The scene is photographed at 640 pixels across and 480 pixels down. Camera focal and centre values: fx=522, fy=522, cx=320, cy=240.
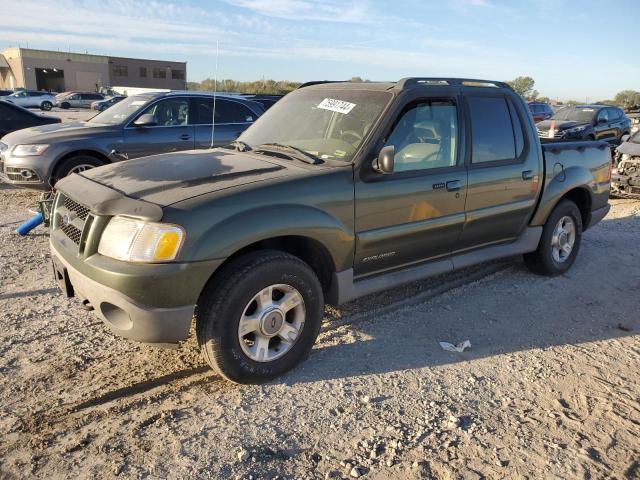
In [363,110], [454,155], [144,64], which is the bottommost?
[144,64]

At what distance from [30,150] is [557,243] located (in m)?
6.90

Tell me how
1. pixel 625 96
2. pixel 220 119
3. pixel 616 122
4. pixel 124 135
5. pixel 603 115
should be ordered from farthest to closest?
pixel 625 96 < pixel 616 122 < pixel 603 115 < pixel 220 119 < pixel 124 135

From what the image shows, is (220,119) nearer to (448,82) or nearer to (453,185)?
(448,82)

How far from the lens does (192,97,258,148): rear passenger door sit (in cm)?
841

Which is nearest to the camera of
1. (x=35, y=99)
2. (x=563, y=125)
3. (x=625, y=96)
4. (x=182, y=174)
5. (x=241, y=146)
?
(x=182, y=174)

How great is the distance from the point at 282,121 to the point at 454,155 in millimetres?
1444

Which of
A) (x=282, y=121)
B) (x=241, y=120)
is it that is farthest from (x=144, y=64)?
(x=282, y=121)

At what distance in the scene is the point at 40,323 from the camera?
3992 millimetres

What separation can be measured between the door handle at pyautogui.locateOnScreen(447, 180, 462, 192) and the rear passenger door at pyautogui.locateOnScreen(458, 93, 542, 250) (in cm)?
15

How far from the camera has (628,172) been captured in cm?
1004

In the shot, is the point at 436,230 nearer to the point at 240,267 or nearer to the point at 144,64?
the point at 240,267

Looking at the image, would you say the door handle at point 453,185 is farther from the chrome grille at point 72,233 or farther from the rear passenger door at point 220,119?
the rear passenger door at point 220,119

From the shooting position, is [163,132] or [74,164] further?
[163,132]

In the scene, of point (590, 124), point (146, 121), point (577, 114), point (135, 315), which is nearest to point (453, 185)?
point (135, 315)
